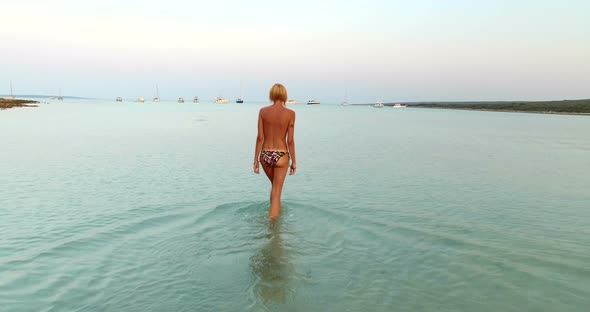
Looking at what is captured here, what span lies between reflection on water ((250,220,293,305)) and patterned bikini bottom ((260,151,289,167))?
159 cm

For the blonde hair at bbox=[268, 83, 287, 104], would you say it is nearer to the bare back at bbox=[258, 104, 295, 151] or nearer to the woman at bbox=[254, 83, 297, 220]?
the woman at bbox=[254, 83, 297, 220]

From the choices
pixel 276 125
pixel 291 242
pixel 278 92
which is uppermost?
pixel 278 92

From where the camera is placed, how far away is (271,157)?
9.07 metres

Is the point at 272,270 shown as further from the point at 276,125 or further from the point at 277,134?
the point at 276,125

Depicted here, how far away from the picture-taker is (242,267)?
6848 mm

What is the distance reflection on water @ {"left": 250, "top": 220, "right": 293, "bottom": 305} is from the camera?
19.0 ft

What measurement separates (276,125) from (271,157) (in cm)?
77

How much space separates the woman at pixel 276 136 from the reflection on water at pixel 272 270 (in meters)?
1.51

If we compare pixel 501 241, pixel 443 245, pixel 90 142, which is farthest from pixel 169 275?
pixel 90 142

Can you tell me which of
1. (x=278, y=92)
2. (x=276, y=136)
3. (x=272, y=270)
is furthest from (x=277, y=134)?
(x=272, y=270)

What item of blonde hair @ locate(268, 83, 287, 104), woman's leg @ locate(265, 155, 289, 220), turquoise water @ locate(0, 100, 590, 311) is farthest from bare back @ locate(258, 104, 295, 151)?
turquoise water @ locate(0, 100, 590, 311)

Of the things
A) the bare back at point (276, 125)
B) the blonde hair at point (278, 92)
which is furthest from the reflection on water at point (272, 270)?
the blonde hair at point (278, 92)

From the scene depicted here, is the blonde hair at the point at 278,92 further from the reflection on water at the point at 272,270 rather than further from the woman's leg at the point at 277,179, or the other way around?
the reflection on water at the point at 272,270

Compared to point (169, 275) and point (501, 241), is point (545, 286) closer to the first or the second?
point (501, 241)
